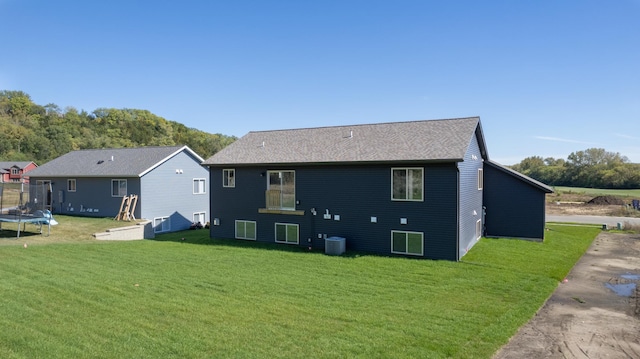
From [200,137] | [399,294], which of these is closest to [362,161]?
[399,294]

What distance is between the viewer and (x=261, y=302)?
995 cm

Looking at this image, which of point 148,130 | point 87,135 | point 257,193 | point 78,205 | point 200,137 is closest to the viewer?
point 257,193

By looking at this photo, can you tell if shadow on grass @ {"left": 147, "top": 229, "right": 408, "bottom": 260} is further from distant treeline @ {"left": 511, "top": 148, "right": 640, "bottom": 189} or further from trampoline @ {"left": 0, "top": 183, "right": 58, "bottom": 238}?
distant treeline @ {"left": 511, "top": 148, "right": 640, "bottom": 189}

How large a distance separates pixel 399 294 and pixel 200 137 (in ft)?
287

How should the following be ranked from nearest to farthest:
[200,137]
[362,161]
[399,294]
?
[399,294]
[362,161]
[200,137]

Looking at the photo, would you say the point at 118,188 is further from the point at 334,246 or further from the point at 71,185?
the point at 334,246

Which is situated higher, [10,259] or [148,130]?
[148,130]

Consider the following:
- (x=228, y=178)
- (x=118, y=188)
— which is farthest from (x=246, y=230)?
(x=118, y=188)

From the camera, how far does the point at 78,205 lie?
95.7 ft

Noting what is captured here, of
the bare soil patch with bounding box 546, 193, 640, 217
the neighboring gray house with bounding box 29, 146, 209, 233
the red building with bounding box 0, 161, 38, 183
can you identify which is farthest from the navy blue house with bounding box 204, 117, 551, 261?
the red building with bounding box 0, 161, 38, 183

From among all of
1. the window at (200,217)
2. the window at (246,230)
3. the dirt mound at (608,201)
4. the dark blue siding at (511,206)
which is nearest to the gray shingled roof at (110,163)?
the window at (200,217)

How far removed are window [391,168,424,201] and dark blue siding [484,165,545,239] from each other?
6603mm

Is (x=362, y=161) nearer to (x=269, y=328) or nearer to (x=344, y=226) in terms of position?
(x=344, y=226)

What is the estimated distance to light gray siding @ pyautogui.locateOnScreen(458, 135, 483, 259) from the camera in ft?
54.5
